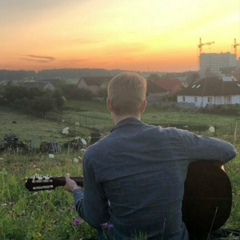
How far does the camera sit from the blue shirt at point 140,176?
2291mm

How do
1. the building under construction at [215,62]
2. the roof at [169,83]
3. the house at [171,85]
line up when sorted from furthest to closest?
the building under construction at [215,62], the roof at [169,83], the house at [171,85]

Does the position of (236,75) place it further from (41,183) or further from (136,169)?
(136,169)

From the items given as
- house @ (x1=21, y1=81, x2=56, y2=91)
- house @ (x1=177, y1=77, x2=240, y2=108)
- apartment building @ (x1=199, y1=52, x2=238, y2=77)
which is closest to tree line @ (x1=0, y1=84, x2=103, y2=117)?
house @ (x1=21, y1=81, x2=56, y2=91)

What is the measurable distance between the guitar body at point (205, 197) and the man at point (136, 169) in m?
0.13

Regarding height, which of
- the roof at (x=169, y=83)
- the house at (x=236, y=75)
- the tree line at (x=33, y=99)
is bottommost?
the tree line at (x=33, y=99)

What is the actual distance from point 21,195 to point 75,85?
177 feet

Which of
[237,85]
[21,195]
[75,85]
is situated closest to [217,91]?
[237,85]

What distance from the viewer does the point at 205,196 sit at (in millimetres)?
2596

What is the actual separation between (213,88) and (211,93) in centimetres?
351

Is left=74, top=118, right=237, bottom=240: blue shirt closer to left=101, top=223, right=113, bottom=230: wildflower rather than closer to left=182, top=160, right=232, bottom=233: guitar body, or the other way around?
left=101, top=223, right=113, bottom=230: wildflower

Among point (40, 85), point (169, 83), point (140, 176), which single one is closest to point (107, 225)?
point (140, 176)

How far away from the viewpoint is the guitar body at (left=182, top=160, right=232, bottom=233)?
8.30 feet

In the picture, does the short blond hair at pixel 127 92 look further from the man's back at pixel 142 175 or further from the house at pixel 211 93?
the house at pixel 211 93

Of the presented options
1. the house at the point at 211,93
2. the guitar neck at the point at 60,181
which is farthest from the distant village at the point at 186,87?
the guitar neck at the point at 60,181
